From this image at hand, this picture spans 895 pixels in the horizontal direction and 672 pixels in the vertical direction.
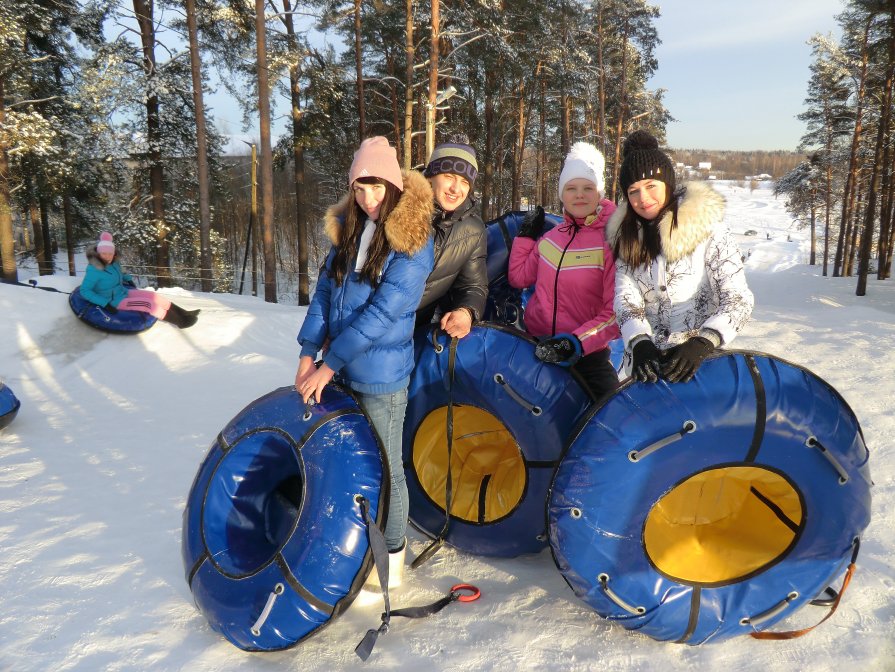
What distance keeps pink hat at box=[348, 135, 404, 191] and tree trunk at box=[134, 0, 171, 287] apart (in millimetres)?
11428

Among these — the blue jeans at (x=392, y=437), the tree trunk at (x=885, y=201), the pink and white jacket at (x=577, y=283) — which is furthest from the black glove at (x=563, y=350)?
the tree trunk at (x=885, y=201)

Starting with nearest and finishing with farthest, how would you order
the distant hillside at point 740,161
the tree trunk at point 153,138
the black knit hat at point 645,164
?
the black knit hat at point 645,164 < the tree trunk at point 153,138 < the distant hillside at point 740,161

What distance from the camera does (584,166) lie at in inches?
104

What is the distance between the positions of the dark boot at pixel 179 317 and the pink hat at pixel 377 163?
20.3 feet

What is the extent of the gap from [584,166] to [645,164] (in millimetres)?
564

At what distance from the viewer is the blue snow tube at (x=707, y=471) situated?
6.14 ft

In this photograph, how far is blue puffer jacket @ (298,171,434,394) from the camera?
216cm

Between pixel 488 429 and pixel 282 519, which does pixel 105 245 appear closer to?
pixel 282 519

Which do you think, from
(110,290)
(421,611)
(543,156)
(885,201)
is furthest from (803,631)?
(543,156)

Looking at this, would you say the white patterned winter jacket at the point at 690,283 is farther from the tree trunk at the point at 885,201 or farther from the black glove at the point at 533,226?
the tree trunk at the point at 885,201

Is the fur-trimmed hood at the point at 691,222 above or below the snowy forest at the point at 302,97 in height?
below

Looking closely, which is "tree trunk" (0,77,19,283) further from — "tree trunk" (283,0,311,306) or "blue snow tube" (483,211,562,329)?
"blue snow tube" (483,211,562,329)

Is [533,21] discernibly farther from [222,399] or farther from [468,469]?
[468,469]

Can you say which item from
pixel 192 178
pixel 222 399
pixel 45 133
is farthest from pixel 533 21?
pixel 222 399
